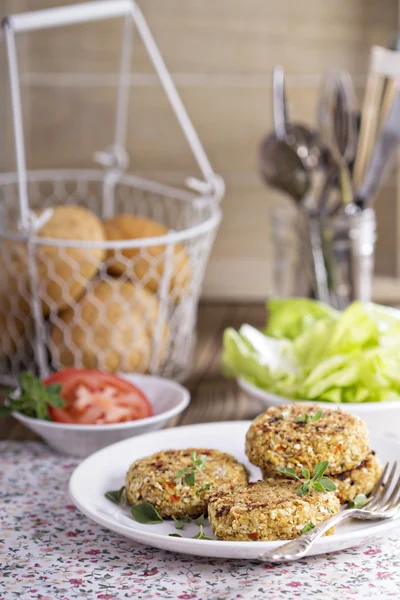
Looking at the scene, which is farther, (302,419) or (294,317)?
(294,317)

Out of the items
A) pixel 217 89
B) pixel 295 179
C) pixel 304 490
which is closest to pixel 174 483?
pixel 304 490

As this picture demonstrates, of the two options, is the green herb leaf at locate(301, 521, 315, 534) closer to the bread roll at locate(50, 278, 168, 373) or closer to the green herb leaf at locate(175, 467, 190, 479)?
the green herb leaf at locate(175, 467, 190, 479)

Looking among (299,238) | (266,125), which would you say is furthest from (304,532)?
(266,125)

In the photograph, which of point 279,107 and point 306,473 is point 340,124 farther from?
point 306,473

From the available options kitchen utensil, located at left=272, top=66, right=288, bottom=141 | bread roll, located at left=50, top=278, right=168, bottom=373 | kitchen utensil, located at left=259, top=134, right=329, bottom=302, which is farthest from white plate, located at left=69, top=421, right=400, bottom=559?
kitchen utensil, located at left=272, top=66, right=288, bottom=141

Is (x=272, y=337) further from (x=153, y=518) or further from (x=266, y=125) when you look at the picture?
(x=266, y=125)
